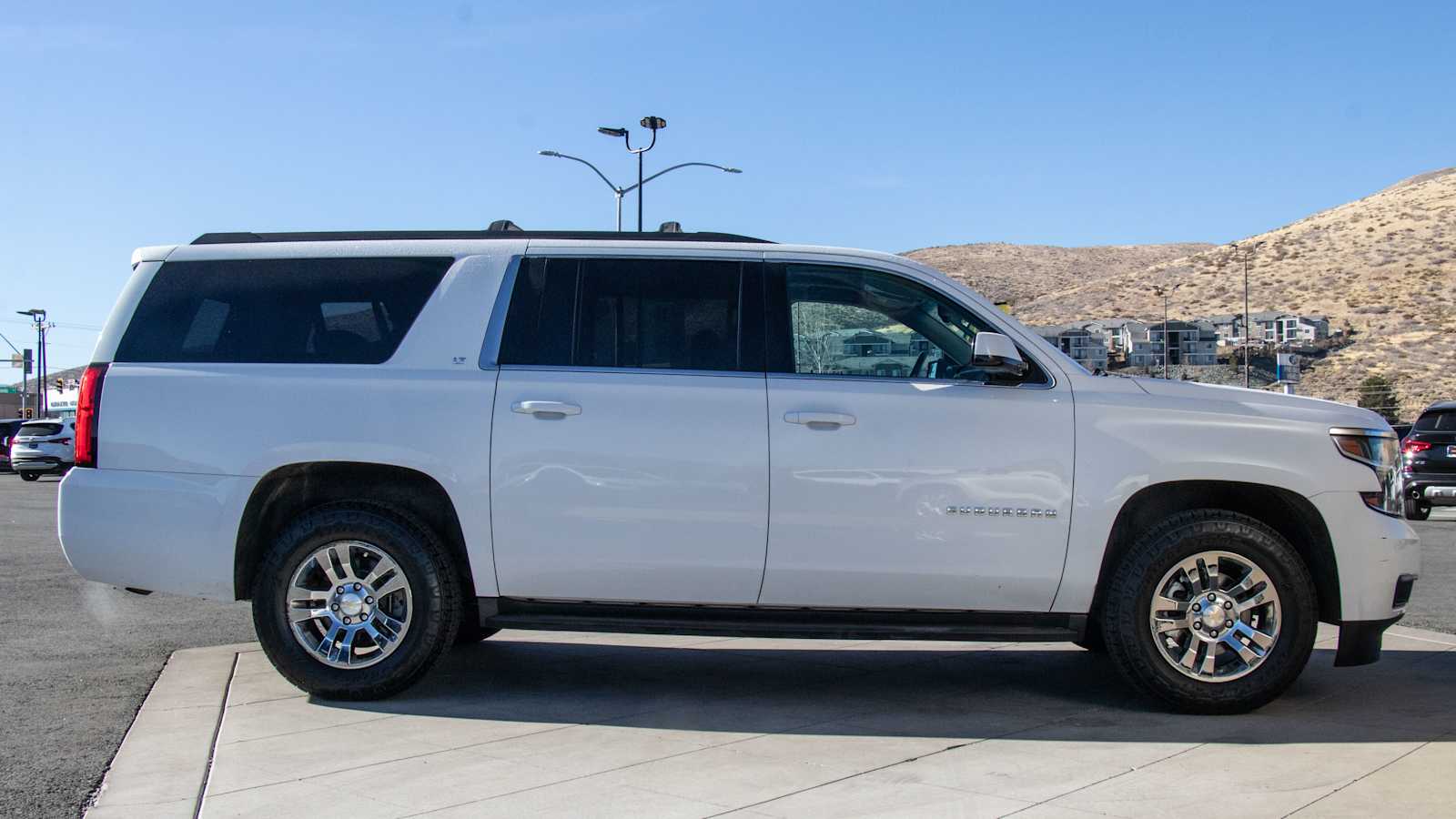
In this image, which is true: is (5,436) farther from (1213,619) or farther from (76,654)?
(1213,619)

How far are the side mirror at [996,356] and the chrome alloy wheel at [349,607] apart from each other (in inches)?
104

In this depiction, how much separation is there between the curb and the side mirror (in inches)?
133

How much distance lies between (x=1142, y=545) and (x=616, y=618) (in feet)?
7.37

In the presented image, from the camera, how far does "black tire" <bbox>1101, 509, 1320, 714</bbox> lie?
232 inches

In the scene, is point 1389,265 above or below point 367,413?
above

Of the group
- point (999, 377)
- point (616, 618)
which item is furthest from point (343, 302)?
point (999, 377)

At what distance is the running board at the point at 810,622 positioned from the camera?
5883 millimetres

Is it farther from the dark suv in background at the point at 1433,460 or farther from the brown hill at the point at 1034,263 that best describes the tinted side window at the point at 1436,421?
the brown hill at the point at 1034,263

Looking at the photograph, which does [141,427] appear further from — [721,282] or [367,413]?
[721,282]

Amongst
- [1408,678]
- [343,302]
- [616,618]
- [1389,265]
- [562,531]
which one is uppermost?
[1389,265]

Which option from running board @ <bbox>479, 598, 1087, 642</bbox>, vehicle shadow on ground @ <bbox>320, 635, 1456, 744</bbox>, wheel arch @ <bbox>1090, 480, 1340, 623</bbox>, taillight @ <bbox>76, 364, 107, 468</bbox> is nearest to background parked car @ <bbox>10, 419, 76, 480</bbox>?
vehicle shadow on ground @ <bbox>320, 635, 1456, 744</bbox>

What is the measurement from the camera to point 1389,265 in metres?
79.4

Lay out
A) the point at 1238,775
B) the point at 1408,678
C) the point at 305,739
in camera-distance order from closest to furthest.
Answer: the point at 1238,775, the point at 305,739, the point at 1408,678

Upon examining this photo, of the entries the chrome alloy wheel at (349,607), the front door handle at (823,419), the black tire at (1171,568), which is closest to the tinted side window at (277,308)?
the chrome alloy wheel at (349,607)
